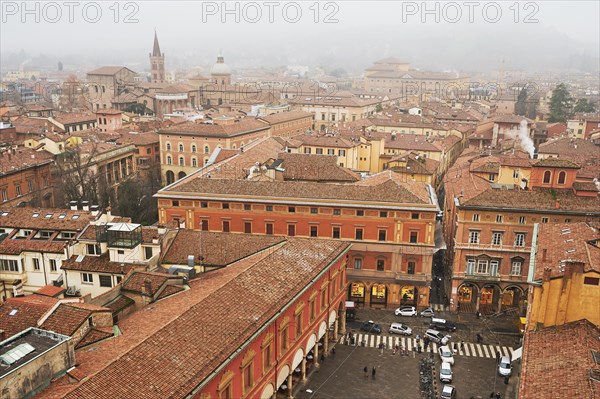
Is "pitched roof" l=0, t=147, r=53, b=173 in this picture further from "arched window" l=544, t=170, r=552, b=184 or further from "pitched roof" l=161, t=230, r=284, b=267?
"arched window" l=544, t=170, r=552, b=184

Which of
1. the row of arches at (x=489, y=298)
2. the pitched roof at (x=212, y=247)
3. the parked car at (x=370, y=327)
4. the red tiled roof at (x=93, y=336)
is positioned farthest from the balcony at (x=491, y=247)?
the red tiled roof at (x=93, y=336)

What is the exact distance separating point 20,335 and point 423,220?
3009 centimetres

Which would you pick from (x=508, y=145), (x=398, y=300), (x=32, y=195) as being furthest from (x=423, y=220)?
(x=32, y=195)

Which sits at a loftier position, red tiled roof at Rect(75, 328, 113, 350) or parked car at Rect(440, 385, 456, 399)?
red tiled roof at Rect(75, 328, 113, 350)

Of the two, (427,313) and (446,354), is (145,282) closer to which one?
(446,354)

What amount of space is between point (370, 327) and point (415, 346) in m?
3.85

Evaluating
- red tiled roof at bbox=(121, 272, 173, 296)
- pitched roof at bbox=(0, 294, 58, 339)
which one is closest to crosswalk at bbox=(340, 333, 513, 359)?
red tiled roof at bbox=(121, 272, 173, 296)

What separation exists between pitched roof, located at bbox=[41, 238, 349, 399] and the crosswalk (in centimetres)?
1054

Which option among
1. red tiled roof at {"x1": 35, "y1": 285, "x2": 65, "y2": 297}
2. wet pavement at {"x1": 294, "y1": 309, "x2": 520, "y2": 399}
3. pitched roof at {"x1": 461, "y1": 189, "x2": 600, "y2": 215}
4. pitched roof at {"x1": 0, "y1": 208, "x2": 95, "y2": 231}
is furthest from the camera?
pitched roof at {"x1": 461, "y1": 189, "x2": 600, "y2": 215}

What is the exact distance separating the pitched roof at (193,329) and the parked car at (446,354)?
1140 cm

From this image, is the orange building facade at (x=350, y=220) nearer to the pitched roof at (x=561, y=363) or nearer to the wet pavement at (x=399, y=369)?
the wet pavement at (x=399, y=369)

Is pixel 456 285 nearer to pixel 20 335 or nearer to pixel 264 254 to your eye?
pixel 264 254

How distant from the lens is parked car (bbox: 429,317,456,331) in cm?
4197

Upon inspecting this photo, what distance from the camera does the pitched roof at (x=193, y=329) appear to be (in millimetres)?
19250
